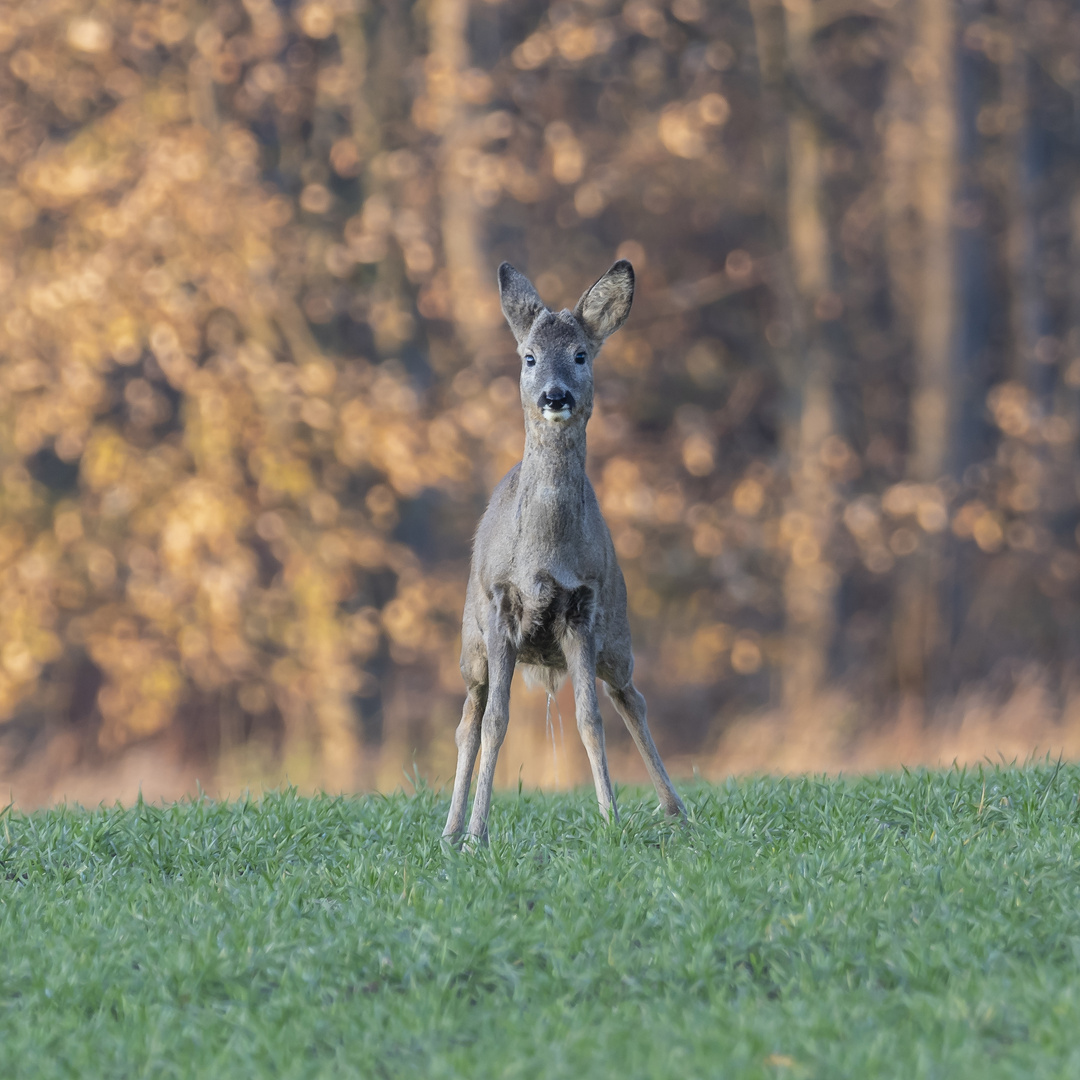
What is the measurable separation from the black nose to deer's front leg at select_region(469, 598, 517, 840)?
2.79 feet

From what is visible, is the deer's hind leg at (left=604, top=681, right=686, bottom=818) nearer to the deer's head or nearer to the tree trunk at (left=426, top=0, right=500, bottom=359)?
the deer's head

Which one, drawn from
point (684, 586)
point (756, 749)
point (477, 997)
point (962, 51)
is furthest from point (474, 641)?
point (962, 51)

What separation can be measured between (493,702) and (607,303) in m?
1.71

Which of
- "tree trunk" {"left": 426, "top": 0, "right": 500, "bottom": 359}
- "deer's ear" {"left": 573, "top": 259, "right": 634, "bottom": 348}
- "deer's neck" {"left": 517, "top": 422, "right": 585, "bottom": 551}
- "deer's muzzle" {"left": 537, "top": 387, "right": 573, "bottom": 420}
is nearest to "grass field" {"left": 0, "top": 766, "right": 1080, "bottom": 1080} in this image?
"deer's neck" {"left": 517, "top": 422, "right": 585, "bottom": 551}

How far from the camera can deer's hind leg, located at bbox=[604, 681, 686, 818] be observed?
662 cm

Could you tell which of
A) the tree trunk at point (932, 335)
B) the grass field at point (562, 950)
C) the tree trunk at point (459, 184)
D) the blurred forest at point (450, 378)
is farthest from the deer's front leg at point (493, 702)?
the tree trunk at point (932, 335)

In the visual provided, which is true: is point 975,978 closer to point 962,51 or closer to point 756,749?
point 756,749

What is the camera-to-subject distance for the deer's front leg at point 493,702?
623 cm

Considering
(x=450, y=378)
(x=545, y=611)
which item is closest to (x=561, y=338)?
(x=545, y=611)

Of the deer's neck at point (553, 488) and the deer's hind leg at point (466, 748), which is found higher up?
the deer's neck at point (553, 488)

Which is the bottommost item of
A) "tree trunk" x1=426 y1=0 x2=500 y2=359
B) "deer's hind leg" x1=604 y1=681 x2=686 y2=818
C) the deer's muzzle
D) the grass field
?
the grass field

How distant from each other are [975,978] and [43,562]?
1228 centimetres

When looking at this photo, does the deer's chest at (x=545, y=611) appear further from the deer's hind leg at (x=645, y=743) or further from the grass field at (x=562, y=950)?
the grass field at (x=562, y=950)

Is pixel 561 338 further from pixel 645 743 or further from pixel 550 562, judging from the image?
pixel 645 743
